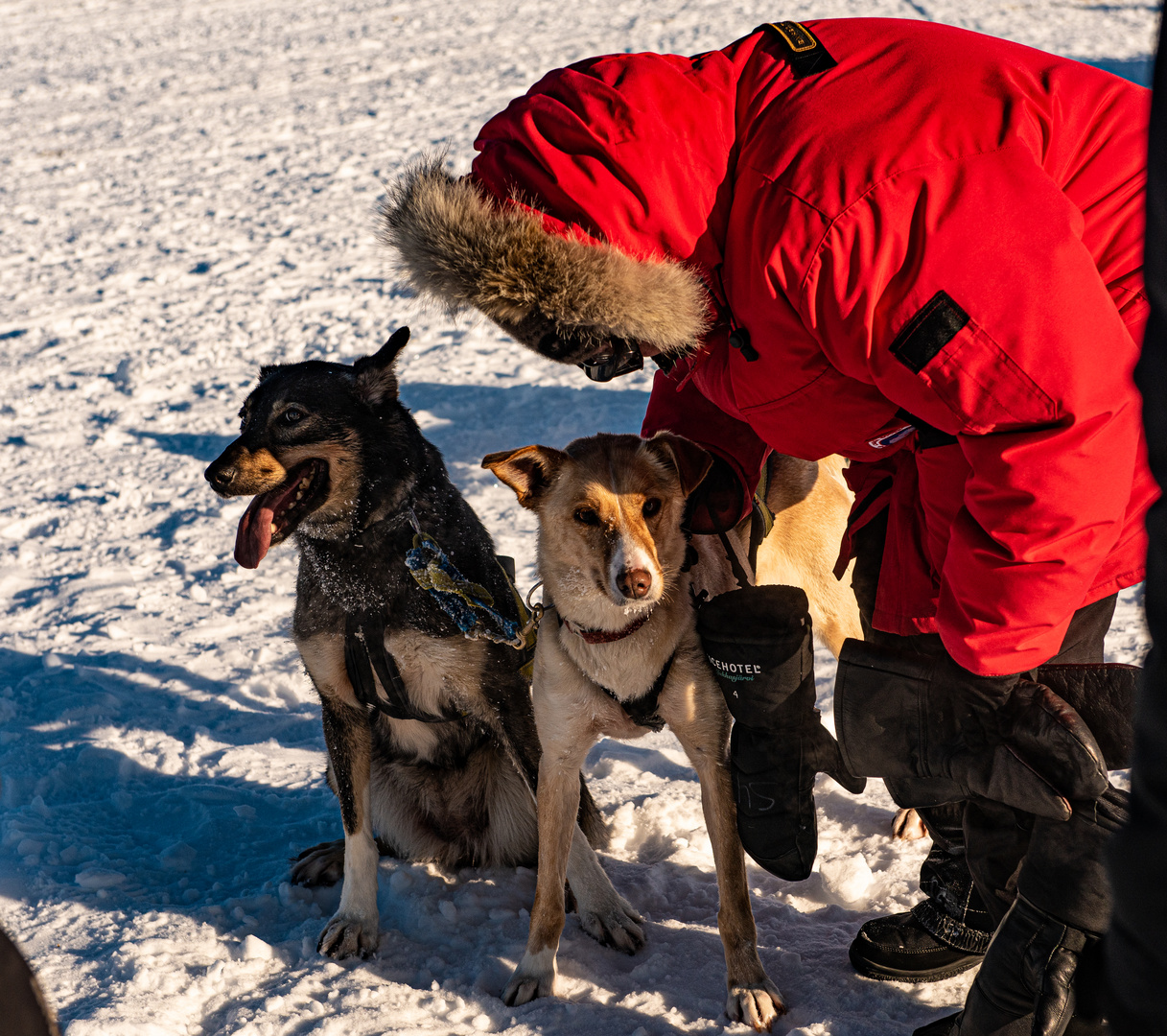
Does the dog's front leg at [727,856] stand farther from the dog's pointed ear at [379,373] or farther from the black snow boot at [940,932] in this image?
the dog's pointed ear at [379,373]

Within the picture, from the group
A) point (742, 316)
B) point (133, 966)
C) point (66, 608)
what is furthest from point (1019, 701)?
point (66, 608)

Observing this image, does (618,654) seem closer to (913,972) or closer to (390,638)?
(390,638)

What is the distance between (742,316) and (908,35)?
0.62 metres

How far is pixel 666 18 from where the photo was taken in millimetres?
13523

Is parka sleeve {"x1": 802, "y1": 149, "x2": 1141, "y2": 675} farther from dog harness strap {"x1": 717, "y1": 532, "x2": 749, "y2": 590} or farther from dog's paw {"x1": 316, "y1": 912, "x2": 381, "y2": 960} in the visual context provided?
dog's paw {"x1": 316, "y1": 912, "x2": 381, "y2": 960}

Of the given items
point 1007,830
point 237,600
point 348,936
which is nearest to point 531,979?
point 348,936

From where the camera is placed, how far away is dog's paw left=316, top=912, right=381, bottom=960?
2799 millimetres

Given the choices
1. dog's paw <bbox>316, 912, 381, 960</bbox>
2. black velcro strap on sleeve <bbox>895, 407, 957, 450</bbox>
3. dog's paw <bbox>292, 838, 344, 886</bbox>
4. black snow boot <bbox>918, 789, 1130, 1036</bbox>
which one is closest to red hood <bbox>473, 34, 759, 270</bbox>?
black velcro strap on sleeve <bbox>895, 407, 957, 450</bbox>

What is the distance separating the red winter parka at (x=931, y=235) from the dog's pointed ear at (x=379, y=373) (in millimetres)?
1177

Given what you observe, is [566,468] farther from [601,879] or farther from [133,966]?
[133,966]

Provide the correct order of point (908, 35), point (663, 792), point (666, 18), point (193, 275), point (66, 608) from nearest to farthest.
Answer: point (908, 35)
point (663, 792)
point (66, 608)
point (193, 275)
point (666, 18)

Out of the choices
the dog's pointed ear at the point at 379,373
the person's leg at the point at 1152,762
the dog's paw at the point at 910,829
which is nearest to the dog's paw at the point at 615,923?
the dog's paw at the point at 910,829

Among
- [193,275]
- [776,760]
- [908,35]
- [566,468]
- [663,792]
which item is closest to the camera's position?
[908,35]

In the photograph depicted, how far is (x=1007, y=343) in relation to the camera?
1.66 metres
